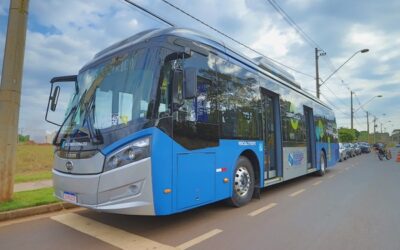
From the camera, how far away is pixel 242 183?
697 cm

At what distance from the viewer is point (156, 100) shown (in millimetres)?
4777

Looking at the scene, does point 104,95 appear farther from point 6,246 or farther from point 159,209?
point 6,246

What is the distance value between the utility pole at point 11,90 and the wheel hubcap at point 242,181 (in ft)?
16.7

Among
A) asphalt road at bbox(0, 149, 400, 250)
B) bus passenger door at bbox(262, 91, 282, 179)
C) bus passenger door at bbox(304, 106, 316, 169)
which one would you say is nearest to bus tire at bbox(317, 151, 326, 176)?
bus passenger door at bbox(304, 106, 316, 169)

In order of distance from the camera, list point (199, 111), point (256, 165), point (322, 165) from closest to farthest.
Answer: point (199, 111), point (256, 165), point (322, 165)

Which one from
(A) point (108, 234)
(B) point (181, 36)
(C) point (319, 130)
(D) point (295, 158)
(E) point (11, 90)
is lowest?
(A) point (108, 234)

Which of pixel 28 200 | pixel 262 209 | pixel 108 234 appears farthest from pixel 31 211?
pixel 262 209

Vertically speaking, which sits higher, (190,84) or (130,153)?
(190,84)

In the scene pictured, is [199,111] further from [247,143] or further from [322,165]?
[322,165]

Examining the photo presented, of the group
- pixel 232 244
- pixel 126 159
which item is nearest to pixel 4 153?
pixel 126 159

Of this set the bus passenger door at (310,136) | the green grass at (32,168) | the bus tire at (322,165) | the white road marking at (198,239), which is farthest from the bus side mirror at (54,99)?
the bus tire at (322,165)

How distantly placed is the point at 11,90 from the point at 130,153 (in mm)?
4354

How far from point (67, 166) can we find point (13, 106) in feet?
10.1

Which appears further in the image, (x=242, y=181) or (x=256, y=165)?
(x=256, y=165)
